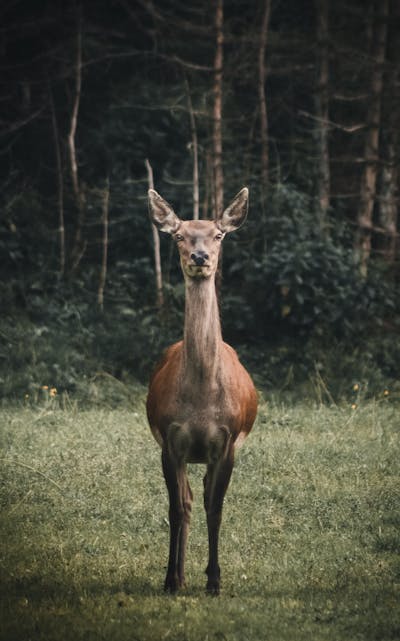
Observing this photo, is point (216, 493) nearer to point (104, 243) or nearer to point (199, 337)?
point (199, 337)

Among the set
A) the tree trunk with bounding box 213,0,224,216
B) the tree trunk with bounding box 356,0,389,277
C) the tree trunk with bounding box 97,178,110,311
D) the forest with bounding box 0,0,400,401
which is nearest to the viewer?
the forest with bounding box 0,0,400,401

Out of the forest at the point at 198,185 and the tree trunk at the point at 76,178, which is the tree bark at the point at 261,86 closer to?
the forest at the point at 198,185

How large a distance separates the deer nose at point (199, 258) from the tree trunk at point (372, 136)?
32.8 feet

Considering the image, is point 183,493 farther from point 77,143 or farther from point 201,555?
point 77,143

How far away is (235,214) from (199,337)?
1050 mm

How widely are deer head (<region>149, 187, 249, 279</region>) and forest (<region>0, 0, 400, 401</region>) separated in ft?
20.9

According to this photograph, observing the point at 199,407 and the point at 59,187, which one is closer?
the point at 199,407

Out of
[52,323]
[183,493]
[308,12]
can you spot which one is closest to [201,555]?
[183,493]

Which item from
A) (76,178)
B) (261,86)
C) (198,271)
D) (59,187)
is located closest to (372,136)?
(261,86)

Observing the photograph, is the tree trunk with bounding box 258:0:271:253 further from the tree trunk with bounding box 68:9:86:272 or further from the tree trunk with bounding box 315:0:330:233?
the tree trunk with bounding box 68:9:86:272

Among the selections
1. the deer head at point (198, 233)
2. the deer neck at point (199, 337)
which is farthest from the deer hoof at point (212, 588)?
the deer head at point (198, 233)

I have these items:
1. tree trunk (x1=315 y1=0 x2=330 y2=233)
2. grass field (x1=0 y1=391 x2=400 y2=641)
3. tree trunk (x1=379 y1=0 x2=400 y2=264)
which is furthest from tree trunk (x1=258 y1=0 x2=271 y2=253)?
grass field (x1=0 y1=391 x2=400 y2=641)

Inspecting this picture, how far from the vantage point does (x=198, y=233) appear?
5945mm

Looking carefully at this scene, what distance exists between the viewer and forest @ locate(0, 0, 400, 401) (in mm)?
14305
